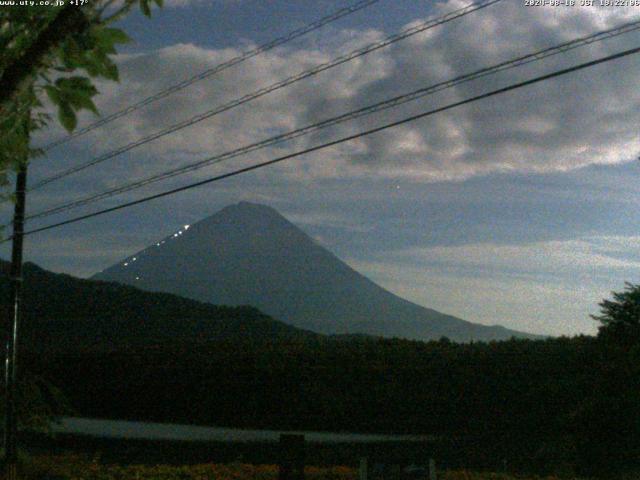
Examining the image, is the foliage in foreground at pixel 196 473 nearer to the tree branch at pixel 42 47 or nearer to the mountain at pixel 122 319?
the tree branch at pixel 42 47

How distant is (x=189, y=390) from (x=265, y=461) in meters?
13.7

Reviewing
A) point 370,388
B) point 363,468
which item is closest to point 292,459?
point 363,468

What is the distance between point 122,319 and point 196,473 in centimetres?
4509

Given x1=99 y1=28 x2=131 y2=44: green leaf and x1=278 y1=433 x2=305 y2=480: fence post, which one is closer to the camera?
x1=99 y1=28 x2=131 y2=44: green leaf

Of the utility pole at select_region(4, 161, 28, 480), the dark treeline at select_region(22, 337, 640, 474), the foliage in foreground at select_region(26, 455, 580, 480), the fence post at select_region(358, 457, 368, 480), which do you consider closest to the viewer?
the fence post at select_region(358, 457, 368, 480)

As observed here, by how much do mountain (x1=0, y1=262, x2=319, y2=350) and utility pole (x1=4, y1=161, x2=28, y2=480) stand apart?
114ft

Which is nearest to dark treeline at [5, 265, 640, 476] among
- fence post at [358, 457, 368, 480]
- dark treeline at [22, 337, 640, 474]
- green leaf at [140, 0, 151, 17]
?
dark treeline at [22, 337, 640, 474]

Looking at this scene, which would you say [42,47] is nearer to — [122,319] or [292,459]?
[292,459]

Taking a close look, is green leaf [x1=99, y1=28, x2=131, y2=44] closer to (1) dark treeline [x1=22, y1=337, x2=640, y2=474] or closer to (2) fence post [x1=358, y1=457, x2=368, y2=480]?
(2) fence post [x1=358, y1=457, x2=368, y2=480]

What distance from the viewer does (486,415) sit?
24.9 meters

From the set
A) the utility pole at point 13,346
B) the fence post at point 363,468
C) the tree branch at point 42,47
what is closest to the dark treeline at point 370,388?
the fence post at point 363,468

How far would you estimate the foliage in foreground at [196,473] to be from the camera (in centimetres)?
1391

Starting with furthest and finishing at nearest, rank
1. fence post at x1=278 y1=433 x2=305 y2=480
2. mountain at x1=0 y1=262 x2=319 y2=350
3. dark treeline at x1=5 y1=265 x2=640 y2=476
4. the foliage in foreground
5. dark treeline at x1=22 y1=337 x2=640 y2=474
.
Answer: mountain at x1=0 y1=262 x2=319 y2=350 → dark treeline at x1=22 y1=337 x2=640 y2=474 → the foliage in foreground → dark treeline at x1=5 y1=265 x2=640 y2=476 → fence post at x1=278 y1=433 x2=305 y2=480

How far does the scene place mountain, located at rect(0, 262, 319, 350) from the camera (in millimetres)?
53156
